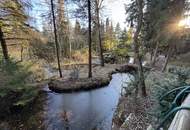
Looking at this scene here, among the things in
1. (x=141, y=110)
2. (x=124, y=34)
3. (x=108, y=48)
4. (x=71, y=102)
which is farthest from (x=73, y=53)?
(x=141, y=110)

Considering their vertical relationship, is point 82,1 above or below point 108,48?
above

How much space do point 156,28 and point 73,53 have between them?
41.3 ft

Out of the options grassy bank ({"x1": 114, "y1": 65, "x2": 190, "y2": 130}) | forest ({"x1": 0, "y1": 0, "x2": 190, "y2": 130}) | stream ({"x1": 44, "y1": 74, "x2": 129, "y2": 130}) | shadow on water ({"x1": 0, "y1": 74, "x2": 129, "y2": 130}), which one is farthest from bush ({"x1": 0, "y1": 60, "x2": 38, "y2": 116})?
grassy bank ({"x1": 114, "y1": 65, "x2": 190, "y2": 130})

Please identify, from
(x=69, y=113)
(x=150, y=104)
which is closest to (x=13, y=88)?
(x=69, y=113)

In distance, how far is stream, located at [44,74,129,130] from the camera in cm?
701

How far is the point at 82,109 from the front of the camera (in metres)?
8.77

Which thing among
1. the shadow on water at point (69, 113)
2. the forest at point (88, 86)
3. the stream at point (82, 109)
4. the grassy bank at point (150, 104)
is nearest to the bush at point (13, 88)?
the forest at point (88, 86)

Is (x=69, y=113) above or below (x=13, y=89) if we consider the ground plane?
below

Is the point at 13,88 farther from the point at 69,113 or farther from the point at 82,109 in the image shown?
the point at 82,109

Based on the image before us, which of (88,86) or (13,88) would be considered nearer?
(13,88)

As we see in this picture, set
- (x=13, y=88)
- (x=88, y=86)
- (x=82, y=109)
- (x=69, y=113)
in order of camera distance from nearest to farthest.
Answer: (x=13, y=88)
(x=69, y=113)
(x=82, y=109)
(x=88, y=86)

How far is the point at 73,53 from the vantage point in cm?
2442

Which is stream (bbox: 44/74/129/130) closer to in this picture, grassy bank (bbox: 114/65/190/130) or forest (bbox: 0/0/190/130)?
forest (bbox: 0/0/190/130)

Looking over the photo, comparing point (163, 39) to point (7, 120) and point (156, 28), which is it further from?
point (7, 120)
